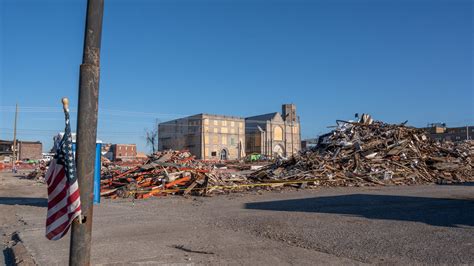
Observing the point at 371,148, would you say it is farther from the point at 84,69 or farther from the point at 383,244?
the point at 84,69

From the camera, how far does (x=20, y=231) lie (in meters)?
10.6

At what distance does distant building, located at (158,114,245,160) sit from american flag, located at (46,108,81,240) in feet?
300

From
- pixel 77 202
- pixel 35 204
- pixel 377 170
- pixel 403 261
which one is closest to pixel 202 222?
pixel 403 261

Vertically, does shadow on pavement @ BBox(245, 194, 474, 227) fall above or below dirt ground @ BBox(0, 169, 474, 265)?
above

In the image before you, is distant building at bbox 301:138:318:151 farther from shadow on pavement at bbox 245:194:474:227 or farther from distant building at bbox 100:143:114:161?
distant building at bbox 100:143:114:161

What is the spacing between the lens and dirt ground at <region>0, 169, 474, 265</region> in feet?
24.1

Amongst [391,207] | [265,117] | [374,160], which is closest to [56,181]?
[391,207]

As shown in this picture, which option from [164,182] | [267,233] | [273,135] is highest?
[273,135]

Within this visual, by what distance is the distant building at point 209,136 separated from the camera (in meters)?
102

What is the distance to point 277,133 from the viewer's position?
383 ft

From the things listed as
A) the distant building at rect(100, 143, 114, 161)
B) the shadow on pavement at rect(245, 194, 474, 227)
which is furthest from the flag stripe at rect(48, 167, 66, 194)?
the distant building at rect(100, 143, 114, 161)

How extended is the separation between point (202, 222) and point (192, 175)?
9.93 meters

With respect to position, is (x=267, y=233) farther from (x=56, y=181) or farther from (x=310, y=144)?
(x=310, y=144)

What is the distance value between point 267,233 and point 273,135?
348 ft
